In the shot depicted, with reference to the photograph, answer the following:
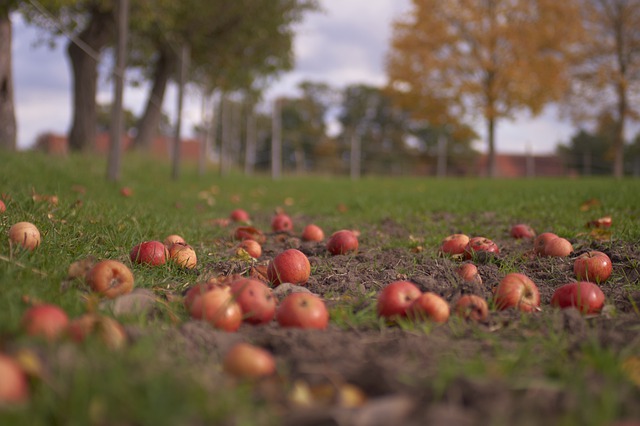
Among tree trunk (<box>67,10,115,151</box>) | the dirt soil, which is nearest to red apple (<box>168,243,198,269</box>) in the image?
the dirt soil

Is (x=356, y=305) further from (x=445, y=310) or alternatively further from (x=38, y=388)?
(x=38, y=388)

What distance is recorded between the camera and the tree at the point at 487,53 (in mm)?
23516

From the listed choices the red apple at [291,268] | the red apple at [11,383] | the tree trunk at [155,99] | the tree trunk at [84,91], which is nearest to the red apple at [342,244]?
the red apple at [291,268]

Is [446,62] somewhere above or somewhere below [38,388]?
above

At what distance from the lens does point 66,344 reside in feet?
4.77

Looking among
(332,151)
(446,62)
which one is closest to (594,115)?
(446,62)

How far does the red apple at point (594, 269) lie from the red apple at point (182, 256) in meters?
2.28

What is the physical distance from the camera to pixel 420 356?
1.65m

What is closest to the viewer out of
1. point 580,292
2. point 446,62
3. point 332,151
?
point 580,292

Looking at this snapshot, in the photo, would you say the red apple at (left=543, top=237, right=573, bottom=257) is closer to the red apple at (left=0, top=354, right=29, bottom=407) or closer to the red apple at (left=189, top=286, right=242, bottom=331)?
the red apple at (left=189, top=286, right=242, bottom=331)

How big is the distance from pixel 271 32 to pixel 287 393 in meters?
20.3

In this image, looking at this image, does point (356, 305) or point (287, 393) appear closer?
point (287, 393)

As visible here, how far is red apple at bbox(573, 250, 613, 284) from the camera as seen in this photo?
9.53ft

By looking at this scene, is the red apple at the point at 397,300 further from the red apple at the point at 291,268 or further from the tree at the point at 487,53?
the tree at the point at 487,53
